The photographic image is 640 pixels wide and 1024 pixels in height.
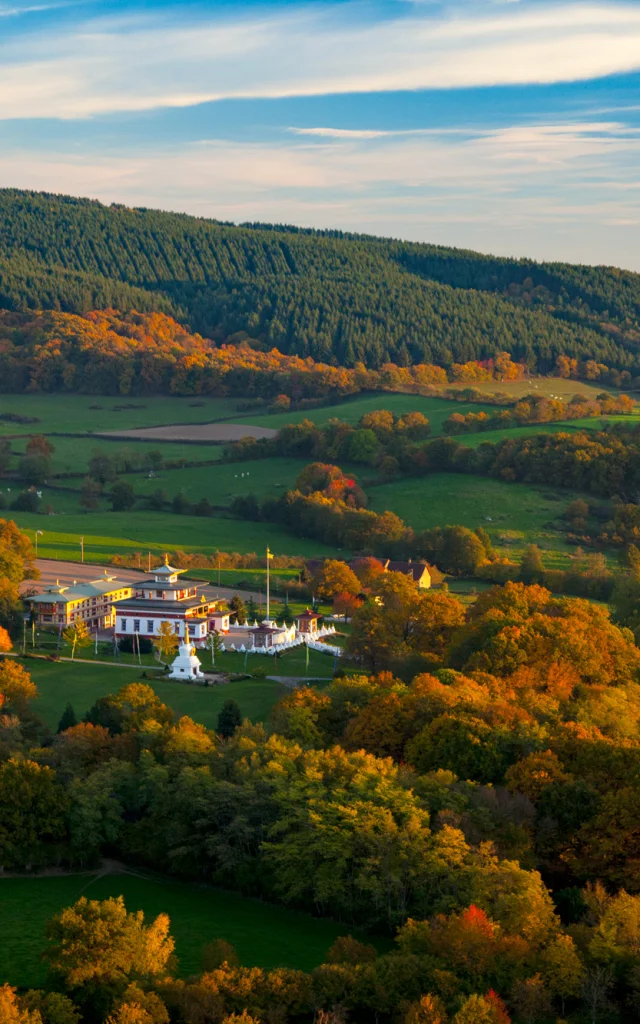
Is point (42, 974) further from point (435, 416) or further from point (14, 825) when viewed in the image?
point (435, 416)

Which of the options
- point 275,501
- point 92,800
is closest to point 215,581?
point 275,501

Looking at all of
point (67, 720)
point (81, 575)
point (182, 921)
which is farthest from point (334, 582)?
point (182, 921)

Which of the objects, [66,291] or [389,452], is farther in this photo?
[66,291]

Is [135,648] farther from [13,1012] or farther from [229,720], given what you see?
[13,1012]

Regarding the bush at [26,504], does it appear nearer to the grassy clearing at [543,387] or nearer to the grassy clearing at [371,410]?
the grassy clearing at [371,410]

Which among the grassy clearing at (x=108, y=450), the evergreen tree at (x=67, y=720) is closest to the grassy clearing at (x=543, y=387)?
the grassy clearing at (x=108, y=450)

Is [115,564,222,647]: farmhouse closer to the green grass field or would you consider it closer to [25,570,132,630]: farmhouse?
[25,570,132,630]: farmhouse

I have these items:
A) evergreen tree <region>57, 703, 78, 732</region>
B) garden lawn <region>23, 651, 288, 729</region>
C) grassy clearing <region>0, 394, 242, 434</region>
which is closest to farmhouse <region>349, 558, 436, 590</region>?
garden lawn <region>23, 651, 288, 729</region>
